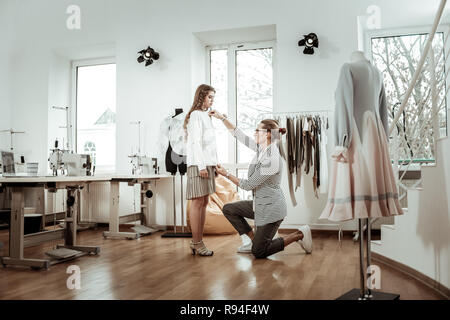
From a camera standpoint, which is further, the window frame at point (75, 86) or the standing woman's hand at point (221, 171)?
the window frame at point (75, 86)

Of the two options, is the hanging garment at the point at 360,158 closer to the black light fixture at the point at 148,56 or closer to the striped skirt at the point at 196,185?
the striped skirt at the point at 196,185

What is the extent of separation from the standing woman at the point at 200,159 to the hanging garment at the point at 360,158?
1.54m

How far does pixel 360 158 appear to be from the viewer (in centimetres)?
212

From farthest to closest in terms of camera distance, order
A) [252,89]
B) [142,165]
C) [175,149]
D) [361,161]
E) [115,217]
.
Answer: [252,89] < [142,165] < [175,149] < [115,217] < [361,161]

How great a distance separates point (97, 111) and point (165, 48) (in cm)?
173

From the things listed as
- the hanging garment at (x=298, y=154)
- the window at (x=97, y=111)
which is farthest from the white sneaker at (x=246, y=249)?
the window at (x=97, y=111)

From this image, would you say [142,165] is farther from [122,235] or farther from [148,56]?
[148,56]

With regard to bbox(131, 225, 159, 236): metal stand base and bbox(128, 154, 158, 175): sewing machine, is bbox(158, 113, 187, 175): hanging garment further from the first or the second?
bbox(131, 225, 159, 236): metal stand base

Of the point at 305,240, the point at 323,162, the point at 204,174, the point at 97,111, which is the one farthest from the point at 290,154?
the point at 97,111

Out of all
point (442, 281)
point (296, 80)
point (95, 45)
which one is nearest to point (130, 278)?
point (442, 281)

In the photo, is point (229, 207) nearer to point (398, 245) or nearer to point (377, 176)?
point (398, 245)

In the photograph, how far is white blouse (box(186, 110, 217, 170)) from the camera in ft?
11.4

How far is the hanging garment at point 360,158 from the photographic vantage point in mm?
2082
